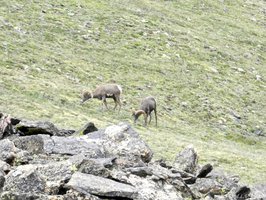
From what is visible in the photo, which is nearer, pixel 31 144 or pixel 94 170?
pixel 94 170

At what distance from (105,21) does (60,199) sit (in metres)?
45.2

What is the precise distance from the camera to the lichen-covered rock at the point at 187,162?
54.9 ft

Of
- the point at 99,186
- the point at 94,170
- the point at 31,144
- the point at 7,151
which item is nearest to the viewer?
the point at 99,186

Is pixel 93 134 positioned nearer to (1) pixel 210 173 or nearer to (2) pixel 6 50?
(1) pixel 210 173

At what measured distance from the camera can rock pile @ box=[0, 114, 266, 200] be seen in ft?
38.0

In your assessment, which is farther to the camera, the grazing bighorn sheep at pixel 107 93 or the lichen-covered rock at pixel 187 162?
the grazing bighorn sheep at pixel 107 93

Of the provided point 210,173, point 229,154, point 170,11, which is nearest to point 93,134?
point 210,173

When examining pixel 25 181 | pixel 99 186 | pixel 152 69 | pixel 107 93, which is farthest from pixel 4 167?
pixel 152 69

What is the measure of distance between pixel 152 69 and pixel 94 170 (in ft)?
116

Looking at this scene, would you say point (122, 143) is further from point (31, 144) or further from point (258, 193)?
point (258, 193)

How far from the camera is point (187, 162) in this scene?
16859mm

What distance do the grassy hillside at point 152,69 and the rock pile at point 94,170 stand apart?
A: 373 inches

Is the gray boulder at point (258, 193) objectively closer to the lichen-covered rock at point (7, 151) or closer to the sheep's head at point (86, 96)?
the lichen-covered rock at point (7, 151)

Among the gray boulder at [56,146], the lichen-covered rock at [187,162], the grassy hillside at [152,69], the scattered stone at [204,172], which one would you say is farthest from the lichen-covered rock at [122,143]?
the grassy hillside at [152,69]
